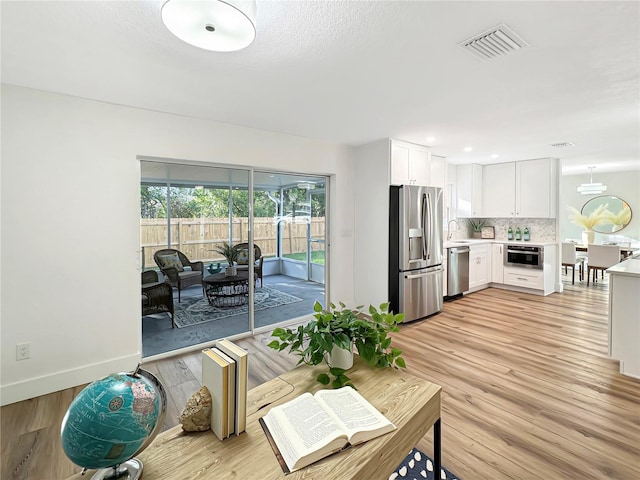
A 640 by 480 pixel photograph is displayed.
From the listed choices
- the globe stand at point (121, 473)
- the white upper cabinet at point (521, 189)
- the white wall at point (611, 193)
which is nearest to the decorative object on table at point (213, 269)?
the globe stand at point (121, 473)

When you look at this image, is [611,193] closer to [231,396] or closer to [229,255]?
[229,255]

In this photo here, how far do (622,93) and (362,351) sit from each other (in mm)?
3200

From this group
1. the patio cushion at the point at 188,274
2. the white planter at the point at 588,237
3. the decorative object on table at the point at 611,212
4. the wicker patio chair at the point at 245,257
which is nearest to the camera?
the patio cushion at the point at 188,274

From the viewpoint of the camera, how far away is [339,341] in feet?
4.91

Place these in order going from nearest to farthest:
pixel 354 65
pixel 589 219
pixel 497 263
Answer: pixel 354 65
pixel 497 263
pixel 589 219

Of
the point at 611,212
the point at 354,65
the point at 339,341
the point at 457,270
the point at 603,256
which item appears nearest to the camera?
the point at 339,341

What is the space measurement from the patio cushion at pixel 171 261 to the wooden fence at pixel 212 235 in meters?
0.08

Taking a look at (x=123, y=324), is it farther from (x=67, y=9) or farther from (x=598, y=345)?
(x=598, y=345)

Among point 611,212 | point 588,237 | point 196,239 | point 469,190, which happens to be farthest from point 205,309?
point 611,212

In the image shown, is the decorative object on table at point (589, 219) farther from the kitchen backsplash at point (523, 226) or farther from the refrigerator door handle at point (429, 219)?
the refrigerator door handle at point (429, 219)

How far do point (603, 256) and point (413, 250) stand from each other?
4423mm

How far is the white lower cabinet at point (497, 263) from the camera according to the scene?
6.05 metres

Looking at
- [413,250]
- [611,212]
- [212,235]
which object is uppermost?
[611,212]

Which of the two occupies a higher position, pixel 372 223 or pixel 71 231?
pixel 372 223
